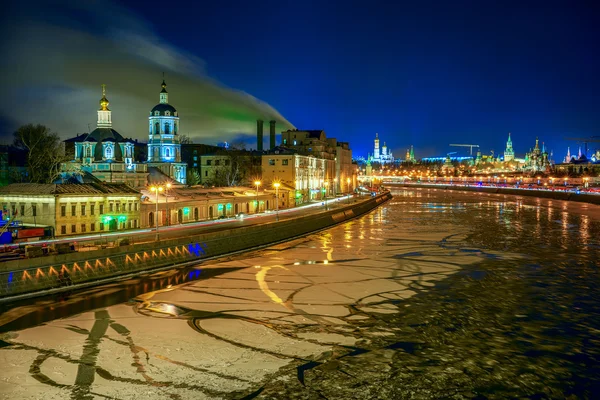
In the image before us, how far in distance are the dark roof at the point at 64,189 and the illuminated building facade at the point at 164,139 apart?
47.4 m

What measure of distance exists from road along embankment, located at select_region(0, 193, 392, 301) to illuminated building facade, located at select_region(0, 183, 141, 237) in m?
12.9

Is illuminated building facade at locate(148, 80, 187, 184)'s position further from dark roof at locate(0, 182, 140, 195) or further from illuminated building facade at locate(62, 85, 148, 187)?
dark roof at locate(0, 182, 140, 195)

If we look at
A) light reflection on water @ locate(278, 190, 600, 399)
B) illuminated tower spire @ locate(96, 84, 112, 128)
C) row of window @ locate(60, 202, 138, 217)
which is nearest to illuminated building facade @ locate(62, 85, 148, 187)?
illuminated tower spire @ locate(96, 84, 112, 128)

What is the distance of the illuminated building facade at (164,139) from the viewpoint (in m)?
94.6

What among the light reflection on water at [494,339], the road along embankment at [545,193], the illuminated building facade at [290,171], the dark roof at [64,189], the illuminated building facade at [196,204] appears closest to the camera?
the light reflection on water at [494,339]

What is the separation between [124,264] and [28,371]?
15.1 metres

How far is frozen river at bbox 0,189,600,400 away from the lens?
1491 cm

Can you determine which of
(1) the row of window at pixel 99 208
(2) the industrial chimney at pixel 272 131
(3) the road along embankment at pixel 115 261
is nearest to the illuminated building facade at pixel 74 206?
(1) the row of window at pixel 99 208

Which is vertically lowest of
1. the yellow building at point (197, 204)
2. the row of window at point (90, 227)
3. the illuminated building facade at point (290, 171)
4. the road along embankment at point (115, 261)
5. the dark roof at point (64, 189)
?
the road along embankment at point (115, 261)

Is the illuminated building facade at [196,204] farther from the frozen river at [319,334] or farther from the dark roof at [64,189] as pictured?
the frozen river at [319,334]

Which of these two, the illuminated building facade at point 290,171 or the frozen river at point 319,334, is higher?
the illuminated building facade at point 290,171

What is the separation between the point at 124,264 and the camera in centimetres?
3095

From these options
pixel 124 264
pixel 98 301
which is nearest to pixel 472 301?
pixel 98 301

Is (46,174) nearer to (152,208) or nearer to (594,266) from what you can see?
(152,208)
